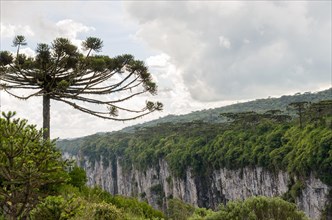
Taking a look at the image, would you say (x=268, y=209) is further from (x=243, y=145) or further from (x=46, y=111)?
(x=243, y=145)

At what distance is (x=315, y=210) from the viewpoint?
57.8 metres

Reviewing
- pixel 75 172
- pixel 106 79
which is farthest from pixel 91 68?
pixel 75 172

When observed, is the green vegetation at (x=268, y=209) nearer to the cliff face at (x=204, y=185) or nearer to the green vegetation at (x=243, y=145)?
the cliff face at (x=204, y=185)

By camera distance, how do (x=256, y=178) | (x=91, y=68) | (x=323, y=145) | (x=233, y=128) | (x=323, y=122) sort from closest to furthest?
(x=91, y=68) → (x=323, y=145) → (x=323, y=122) → (x=256, y=178) → (x=233, y=128)

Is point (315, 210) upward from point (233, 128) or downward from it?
downward

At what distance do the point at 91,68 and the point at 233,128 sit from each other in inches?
2857

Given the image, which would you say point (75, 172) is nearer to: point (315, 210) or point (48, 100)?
point (48, 100)

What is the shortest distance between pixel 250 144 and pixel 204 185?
2227cm

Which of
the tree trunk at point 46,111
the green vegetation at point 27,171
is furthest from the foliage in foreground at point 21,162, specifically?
the tree trunk at point 46,111

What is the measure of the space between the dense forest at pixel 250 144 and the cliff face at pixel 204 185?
1.51 metres

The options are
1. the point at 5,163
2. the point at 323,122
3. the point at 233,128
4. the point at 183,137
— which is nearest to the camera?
the point at 5,163

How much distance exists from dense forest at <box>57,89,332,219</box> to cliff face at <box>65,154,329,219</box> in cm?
151

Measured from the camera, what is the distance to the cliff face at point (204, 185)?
5916 centimetres

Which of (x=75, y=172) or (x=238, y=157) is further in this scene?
(x=238, y=157)
